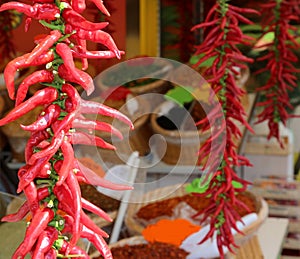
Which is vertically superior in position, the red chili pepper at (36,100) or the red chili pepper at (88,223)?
the red chili pepper at (36,100)

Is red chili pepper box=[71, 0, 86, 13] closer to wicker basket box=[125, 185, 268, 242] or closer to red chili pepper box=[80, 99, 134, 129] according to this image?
red chili pepper box=[80, 99, 134, 129]

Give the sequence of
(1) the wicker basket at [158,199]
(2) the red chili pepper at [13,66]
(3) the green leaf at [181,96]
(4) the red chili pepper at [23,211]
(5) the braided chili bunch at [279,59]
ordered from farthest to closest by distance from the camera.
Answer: (3) the green leaf at [181,96], (5) the braided chili bunch at [279,59], (1) the wicker basket at [158,199], (4) the red chili pepper at [23,211], (2) the red chili pepper at [13,66]

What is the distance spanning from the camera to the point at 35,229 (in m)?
0.86

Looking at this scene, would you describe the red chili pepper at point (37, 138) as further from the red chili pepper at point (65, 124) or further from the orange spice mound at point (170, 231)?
the orange spice mound at point (170, 231)

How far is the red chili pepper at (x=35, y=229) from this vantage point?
0.86m

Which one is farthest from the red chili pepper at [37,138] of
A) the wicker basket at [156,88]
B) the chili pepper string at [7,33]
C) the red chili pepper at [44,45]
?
the wicker basket at [156,88]

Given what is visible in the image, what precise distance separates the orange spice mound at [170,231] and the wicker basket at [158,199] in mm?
132

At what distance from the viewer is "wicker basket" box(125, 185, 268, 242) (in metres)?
2.33

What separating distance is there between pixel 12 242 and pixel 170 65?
2.51 m

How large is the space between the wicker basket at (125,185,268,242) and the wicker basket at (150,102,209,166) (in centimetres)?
27

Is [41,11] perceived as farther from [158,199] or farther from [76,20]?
[158,199]

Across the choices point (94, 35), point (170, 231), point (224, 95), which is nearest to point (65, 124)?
point (94, 35)

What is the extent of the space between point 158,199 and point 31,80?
6.48 feet

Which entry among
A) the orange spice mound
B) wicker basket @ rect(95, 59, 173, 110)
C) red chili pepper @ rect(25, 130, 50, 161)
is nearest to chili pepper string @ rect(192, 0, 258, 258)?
the orange spice mound
